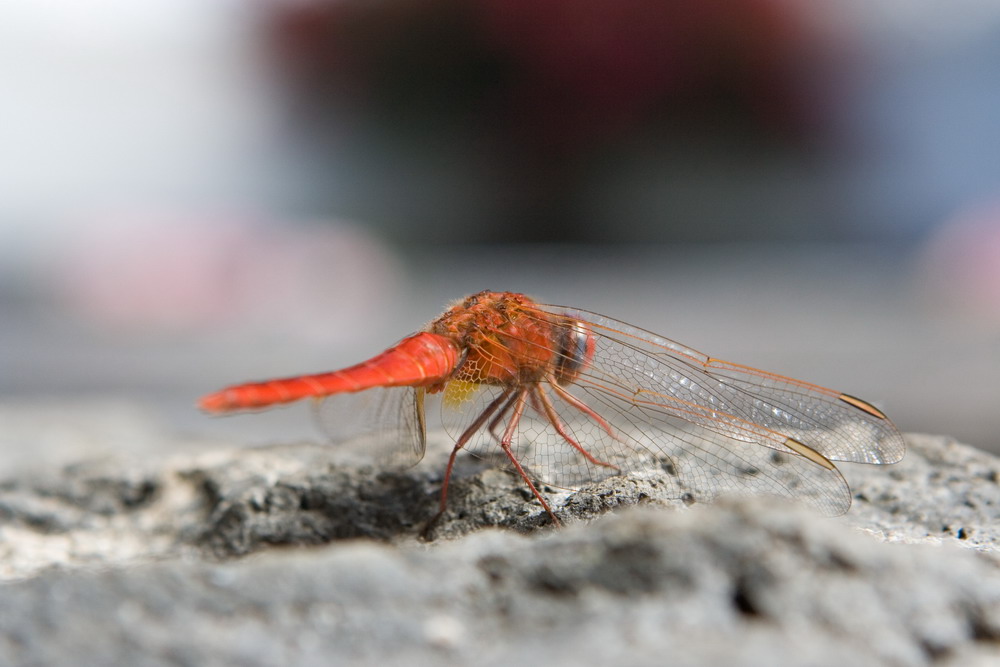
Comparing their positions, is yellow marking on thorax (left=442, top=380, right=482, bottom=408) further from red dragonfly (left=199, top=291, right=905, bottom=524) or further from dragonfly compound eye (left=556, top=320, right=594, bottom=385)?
dragonfly compound eye (left=556, top=320, right=594, bottom=385)

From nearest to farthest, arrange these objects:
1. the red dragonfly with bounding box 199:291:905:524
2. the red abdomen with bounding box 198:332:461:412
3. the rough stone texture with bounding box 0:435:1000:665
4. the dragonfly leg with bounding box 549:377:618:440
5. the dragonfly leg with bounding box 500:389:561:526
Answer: the rough stone texture with bounding box 0:435:1000:665 → the red abdomen with bounding box 198:332:461:412 → the dragonfly leg with bounding box 500:389:561:526 → the red dragonfly with bounding box 199:291:905:524 → the dragonfly leg with bounding box 549:377:618:440

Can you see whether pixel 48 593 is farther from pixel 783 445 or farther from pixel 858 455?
pixel 858 455

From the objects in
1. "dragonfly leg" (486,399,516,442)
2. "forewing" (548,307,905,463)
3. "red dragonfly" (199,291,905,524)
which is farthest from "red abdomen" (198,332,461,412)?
"forewing" (548,307,905,463)

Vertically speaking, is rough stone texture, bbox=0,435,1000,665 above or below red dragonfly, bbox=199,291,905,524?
below

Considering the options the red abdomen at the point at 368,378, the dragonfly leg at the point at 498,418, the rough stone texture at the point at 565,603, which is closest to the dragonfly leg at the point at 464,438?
the dragonfly leg at the point at 498,418

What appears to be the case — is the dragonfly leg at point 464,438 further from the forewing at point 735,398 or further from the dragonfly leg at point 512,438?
the forewing at point 735,398

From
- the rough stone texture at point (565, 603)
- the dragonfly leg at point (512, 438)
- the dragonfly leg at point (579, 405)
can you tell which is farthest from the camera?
the dragonfly leg at point (579, 405)

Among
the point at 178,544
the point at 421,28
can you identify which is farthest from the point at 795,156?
the point at 178,544
